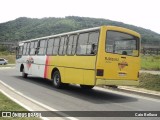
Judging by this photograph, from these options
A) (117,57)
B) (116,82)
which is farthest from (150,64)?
(116,82)

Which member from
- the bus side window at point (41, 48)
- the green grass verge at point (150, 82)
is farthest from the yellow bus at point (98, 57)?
the green grass verge at point (150, 82)

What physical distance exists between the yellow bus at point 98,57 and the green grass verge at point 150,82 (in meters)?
2.98

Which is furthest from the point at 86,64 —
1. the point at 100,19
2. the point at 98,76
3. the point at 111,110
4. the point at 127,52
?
the point at 100,19

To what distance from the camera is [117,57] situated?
14.3 metres

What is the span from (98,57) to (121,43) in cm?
172

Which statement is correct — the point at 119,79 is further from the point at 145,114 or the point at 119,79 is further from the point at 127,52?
the point at 145,114

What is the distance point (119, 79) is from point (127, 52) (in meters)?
1.49

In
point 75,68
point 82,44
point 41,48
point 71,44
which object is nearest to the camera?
point 82,44

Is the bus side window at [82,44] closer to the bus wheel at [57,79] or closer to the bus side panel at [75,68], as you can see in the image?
the bus side panel at [75,68]

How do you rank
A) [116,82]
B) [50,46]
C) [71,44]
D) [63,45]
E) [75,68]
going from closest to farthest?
[116,82]
[75,68]
[71,44]
[63,45]
[50,46]

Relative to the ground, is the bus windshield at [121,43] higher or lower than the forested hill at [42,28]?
lower

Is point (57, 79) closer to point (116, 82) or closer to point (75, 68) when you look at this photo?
point (75, 68)

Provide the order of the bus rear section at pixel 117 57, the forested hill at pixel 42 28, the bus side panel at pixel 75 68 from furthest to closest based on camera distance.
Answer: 1. the forested hill at pixel 42 28
2. the bus side panel at pixel 75 68
3. the bus rear section at pixel 117 57

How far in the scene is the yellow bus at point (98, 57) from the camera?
13773 millimetres
